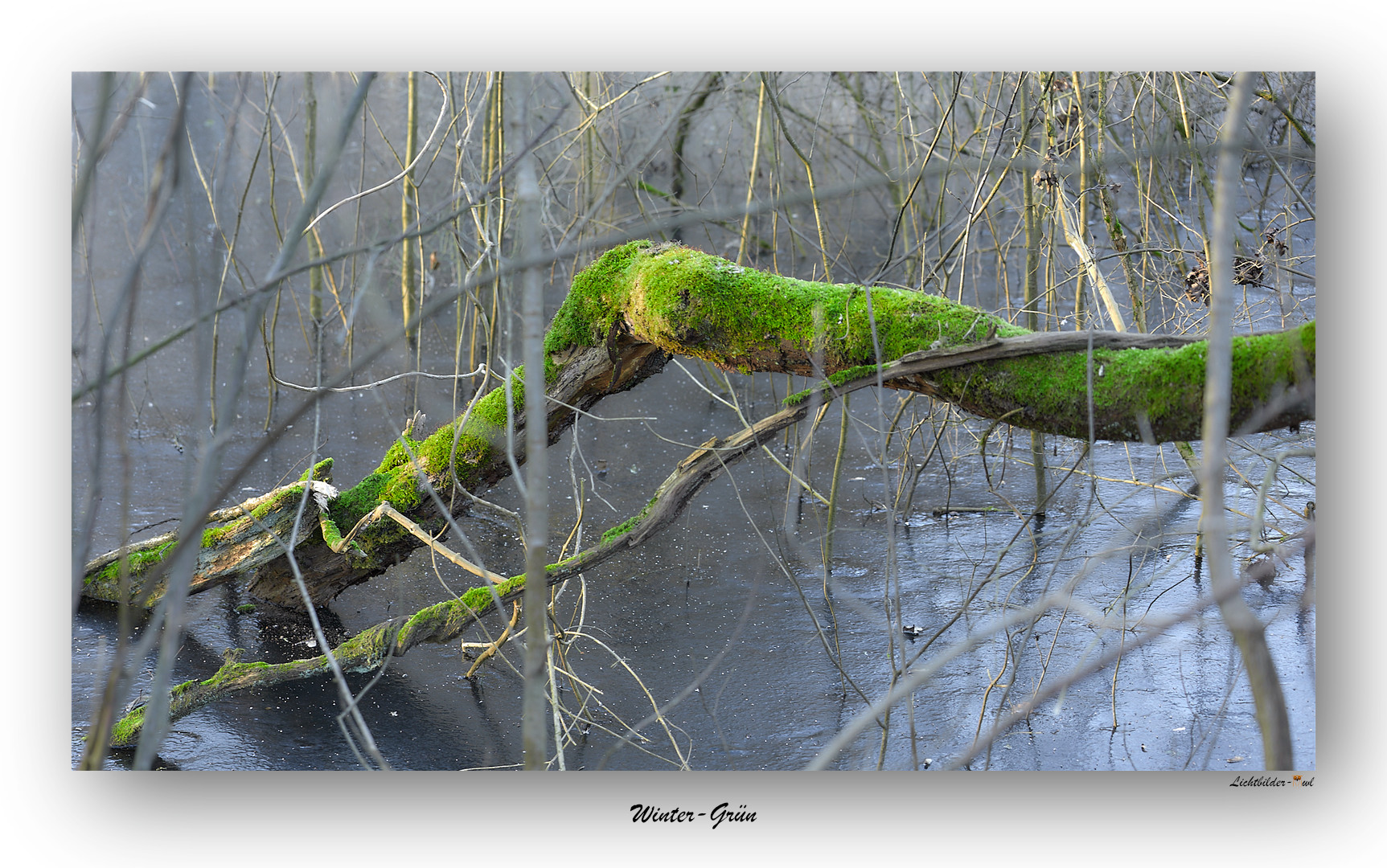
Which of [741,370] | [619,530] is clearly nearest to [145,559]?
[619,530]

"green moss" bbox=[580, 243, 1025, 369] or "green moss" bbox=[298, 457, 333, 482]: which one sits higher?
"green moss" bbox=[580, 243, 1025, 369]

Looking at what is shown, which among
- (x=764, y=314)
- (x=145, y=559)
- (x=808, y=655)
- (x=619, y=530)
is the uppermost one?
(x=764, y=314)

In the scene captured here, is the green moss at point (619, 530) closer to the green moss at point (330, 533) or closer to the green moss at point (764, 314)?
the green moss at point (764, 314)

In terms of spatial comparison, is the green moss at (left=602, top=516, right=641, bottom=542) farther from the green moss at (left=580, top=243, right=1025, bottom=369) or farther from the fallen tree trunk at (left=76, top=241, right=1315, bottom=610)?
the green moss at (left=580, top=243, right=1025, bottom=369)

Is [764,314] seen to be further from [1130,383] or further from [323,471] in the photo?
[323,471]

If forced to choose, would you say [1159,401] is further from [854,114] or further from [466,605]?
[854,114]

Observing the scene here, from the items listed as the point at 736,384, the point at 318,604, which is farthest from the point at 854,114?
the point at 318,604

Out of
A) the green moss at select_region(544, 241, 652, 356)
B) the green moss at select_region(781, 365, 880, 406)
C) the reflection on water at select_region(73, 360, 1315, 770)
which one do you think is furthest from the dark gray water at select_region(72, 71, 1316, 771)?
the green moss at select_region(544, 241, 652, 356)

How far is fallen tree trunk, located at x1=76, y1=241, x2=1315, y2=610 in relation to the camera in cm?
177

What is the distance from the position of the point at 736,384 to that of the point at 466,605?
291 centimetres

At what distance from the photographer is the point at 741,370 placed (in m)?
2.18

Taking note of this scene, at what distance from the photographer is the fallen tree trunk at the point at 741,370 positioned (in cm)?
177

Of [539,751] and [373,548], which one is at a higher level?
[539,751]
